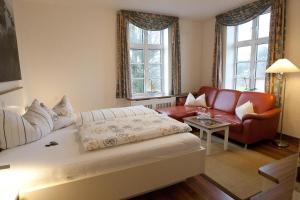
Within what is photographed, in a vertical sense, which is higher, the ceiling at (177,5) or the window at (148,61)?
the ceiling at (177,5)

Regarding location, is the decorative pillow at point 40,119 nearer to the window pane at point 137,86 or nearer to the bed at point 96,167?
the bed at point 96,167

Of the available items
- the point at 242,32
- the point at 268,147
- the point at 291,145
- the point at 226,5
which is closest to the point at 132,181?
the point at 268,147

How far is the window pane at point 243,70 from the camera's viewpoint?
4.32m

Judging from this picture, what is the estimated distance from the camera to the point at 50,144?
1.96 m

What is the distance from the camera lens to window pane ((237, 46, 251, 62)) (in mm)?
4260

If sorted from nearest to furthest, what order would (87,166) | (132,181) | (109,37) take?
(87,166), (132,181), (109,37)

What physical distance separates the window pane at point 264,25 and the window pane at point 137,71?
2658 mm

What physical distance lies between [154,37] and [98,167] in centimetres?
382

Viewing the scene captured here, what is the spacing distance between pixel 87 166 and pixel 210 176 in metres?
1.54

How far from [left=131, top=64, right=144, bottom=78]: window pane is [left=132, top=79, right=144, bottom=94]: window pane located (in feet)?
0.40

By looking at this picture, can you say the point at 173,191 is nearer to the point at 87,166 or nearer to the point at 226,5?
the point at 87,166

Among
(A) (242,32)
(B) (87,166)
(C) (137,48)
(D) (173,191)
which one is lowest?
(D) (173,191)

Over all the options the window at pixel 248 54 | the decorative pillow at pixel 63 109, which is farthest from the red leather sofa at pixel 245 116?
the decorative pillow at pixel 63 109

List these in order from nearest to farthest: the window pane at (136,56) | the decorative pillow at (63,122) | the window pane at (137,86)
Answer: the decorative pillow at (63,122) → the window pane at (136,56) → the window pane at (137,86)
